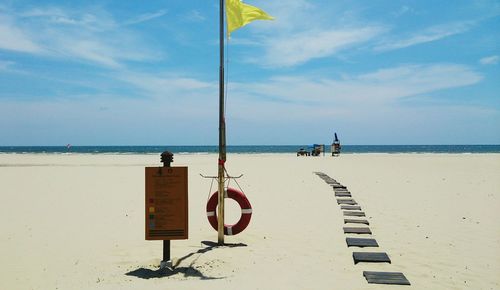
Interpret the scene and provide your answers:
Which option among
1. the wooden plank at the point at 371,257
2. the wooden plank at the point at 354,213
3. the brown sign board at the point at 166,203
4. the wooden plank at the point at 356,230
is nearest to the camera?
the brown sign board at the point at 166,203

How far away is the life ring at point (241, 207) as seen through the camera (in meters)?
6.88

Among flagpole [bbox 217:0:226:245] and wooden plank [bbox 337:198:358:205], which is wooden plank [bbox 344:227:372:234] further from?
Result: wooden plank [bbox 337:198:358:205]

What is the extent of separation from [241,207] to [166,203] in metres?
1.89

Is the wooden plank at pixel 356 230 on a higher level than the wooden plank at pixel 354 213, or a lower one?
lower

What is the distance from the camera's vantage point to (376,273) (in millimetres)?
5148

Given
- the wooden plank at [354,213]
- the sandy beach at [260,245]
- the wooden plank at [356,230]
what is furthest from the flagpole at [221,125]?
the wooden plank at [354,213]

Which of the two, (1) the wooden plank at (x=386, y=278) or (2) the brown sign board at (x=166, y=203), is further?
(2) the brown sign board at (x=166, y=203)

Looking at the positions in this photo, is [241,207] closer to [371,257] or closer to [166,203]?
[166,203]

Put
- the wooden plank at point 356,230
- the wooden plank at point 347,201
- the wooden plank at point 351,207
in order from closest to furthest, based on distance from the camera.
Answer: the wooden plank at point 356,230 → the wooden plank at point 351,207 → the wooden plank at point 347,201

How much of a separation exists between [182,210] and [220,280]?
1.01m

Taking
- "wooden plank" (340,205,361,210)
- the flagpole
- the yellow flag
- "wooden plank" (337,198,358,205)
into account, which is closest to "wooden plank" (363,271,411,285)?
the flagpole

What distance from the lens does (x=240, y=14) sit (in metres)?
6.43

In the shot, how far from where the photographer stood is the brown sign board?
5.29 meters

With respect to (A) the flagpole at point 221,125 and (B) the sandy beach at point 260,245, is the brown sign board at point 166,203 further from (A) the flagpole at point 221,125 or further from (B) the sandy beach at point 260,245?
(A) the flagpole at point 221,125
